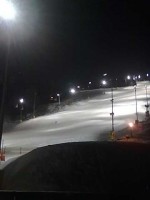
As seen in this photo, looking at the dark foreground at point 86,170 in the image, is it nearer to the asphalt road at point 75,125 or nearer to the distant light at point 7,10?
the distant light at point 7,10

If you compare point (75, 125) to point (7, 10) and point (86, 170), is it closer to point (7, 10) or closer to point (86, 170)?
point (7, 10)

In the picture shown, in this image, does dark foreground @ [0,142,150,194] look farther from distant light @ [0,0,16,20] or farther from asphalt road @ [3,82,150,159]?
asphalt road @ [3,82,150,159]

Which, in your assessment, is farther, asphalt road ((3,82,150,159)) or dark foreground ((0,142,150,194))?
asphalt road ((3,82,150,159))

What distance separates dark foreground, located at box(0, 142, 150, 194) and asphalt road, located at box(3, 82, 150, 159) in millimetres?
31437

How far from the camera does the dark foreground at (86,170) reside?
6.45 metres

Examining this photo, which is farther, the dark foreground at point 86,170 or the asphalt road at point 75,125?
the asphalt road at point 75,125

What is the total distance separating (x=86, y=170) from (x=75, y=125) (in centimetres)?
5895

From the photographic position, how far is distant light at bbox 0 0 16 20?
13.6m

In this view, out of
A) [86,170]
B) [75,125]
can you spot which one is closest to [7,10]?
[86,170]

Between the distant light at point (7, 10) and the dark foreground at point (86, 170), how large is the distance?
6985 mm

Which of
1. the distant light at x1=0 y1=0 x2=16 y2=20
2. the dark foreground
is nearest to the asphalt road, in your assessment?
the distant light at x1=0 y1=0 x2=16 y2=20

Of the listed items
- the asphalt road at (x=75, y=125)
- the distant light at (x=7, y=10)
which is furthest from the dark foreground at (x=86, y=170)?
the asphalt road at (x=75, y=125)

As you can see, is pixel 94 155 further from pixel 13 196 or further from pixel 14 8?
pixel 14 8

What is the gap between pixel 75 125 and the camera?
65625 mm
